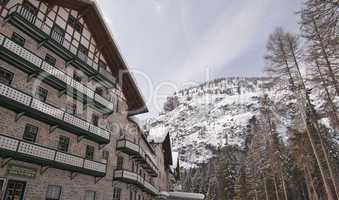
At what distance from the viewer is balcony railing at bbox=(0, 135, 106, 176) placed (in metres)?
16.2

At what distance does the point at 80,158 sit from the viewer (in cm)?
2153

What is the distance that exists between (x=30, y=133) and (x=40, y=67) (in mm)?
5324

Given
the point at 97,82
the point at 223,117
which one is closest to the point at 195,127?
the point at 223,117

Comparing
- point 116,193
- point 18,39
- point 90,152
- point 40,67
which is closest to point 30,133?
point 40,67

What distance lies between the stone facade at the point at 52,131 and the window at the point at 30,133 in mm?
103

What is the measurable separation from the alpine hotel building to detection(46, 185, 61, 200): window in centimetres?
8

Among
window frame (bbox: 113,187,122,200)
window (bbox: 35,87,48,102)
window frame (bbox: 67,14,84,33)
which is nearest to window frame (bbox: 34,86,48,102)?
window (bbox: 35,87,48,102)

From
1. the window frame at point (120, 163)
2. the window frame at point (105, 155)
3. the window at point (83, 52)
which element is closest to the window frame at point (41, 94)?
the window at point (83, 52)

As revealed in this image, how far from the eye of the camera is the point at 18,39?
19688 mm

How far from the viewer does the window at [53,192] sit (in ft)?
63.6

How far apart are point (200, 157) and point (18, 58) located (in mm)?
136732

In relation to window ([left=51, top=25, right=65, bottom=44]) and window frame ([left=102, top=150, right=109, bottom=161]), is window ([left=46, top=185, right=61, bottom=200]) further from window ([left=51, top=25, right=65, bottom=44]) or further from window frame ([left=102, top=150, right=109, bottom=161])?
window ([left=51, top=25, right=65, bottom=44])

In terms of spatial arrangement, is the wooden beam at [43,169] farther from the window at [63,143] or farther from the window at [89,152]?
the window at [89,152]

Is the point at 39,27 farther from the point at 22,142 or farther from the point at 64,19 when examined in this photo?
the point at 22,142
